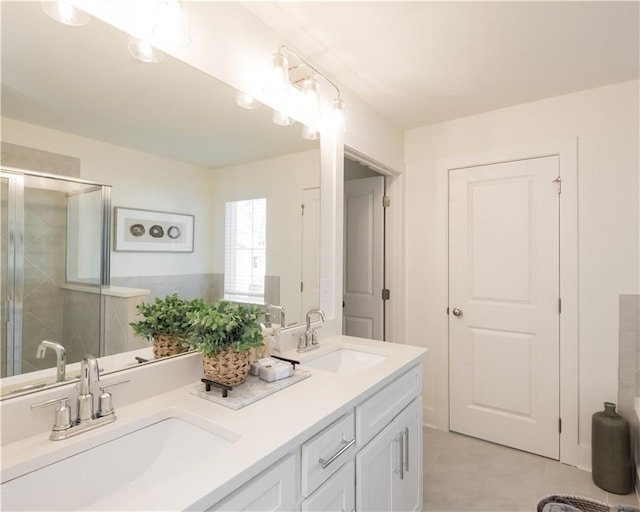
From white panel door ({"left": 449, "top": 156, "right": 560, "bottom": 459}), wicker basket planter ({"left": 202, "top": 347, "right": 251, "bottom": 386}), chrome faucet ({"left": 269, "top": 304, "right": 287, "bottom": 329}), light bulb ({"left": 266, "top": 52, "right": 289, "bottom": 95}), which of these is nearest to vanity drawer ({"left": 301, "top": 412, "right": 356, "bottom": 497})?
wicker basket planter ({"left": 202, "top": 347, "right": 251, "bottom": 386})

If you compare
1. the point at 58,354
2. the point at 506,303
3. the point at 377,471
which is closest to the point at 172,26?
the point at 58,354

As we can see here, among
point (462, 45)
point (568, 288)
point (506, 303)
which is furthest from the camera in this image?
point (506, 303)

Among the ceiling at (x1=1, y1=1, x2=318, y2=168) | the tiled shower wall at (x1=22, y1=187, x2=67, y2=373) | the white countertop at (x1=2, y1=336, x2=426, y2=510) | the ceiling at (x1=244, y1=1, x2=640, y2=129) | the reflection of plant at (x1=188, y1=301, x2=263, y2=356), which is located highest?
the ceiling at (x1=244, y1=1, x2=640, y2=129)

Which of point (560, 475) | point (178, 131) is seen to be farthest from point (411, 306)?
point (178, 131)

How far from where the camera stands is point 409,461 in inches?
62.9

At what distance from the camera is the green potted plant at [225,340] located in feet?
3.65

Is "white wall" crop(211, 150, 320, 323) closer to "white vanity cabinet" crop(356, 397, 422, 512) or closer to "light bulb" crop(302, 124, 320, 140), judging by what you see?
"light bulb" crop(302, 124, 320, 140)

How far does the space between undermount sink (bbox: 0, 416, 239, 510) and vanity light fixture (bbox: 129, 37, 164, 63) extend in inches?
44.6

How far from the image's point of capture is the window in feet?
4.97

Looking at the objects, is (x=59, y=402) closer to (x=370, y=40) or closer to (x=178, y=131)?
(x=178, y=131)

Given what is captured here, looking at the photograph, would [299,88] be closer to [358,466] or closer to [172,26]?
[172,26]

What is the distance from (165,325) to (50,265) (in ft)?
1.31

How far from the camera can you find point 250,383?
4.07 feet

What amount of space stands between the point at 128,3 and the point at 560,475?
3150mm
